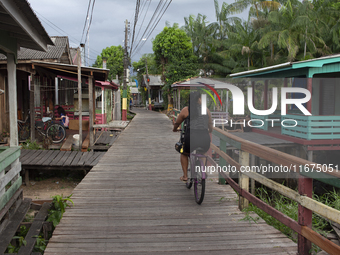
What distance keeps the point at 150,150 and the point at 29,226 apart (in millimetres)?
5497

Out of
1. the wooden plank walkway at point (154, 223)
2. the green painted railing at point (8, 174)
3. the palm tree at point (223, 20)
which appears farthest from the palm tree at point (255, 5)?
the green painted railing at point (8, 174)

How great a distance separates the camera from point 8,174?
14.4 ft

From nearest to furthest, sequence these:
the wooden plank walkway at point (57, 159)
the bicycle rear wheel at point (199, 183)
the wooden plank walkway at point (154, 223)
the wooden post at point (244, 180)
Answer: the wooden plank walkway at point (154, 223)
the wooden post at point (244, 180)
the bicycle rear wheel at point (199, 183)
the wooden plank walkway at point (57, 159)

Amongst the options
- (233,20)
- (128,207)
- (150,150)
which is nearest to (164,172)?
(128,207)

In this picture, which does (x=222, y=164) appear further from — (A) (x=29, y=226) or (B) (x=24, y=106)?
(B) (x=24, y=106)

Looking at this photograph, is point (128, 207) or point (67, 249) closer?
point (67, 249)

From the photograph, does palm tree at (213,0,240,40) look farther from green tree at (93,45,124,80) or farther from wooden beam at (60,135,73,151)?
wooden beam at (60,135,73,151)

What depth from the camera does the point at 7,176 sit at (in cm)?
431

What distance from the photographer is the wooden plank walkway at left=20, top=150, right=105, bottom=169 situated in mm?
8359

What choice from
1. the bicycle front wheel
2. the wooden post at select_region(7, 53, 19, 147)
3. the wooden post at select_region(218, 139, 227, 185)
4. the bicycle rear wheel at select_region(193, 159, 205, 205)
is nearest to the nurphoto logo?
the wooden post at select_region(218, 139, 227, 185)

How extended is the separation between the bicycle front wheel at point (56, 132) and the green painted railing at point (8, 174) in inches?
251

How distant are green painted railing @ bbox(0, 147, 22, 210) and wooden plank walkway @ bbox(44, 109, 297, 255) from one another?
2.66 feet

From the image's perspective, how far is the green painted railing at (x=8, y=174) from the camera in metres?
4.06

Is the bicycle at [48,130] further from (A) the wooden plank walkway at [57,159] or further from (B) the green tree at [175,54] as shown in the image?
(B) the green tree at [175,54]
